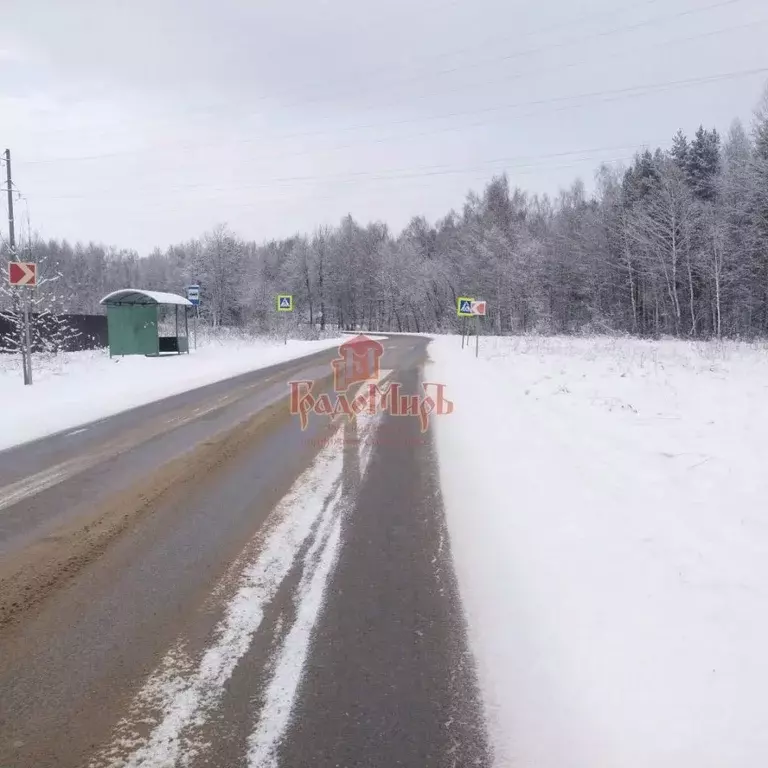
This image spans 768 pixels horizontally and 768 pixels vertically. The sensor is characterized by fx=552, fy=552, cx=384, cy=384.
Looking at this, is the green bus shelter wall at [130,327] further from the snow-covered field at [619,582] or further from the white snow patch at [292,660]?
the white snow patch at [292,660]

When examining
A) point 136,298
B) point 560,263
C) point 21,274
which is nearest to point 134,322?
point 136,298

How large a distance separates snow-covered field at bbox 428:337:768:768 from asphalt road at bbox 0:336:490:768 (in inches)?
11.1

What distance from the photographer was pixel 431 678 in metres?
2.87

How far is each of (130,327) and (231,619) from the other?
24323mm

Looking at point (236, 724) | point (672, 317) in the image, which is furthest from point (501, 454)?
point (672, 317)

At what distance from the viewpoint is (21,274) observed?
13.6 metres

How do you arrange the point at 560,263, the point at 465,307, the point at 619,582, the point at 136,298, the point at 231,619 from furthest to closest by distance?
1. the point at 560,263
2. the point at 136,298
3. the point at 465,307
4. the point at 619,582
5. the point at 231,619

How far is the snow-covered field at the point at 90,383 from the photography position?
1045 centimetres

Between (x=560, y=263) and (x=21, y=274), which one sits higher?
(x=560, y=263)

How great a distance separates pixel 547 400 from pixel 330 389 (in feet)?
18.3
